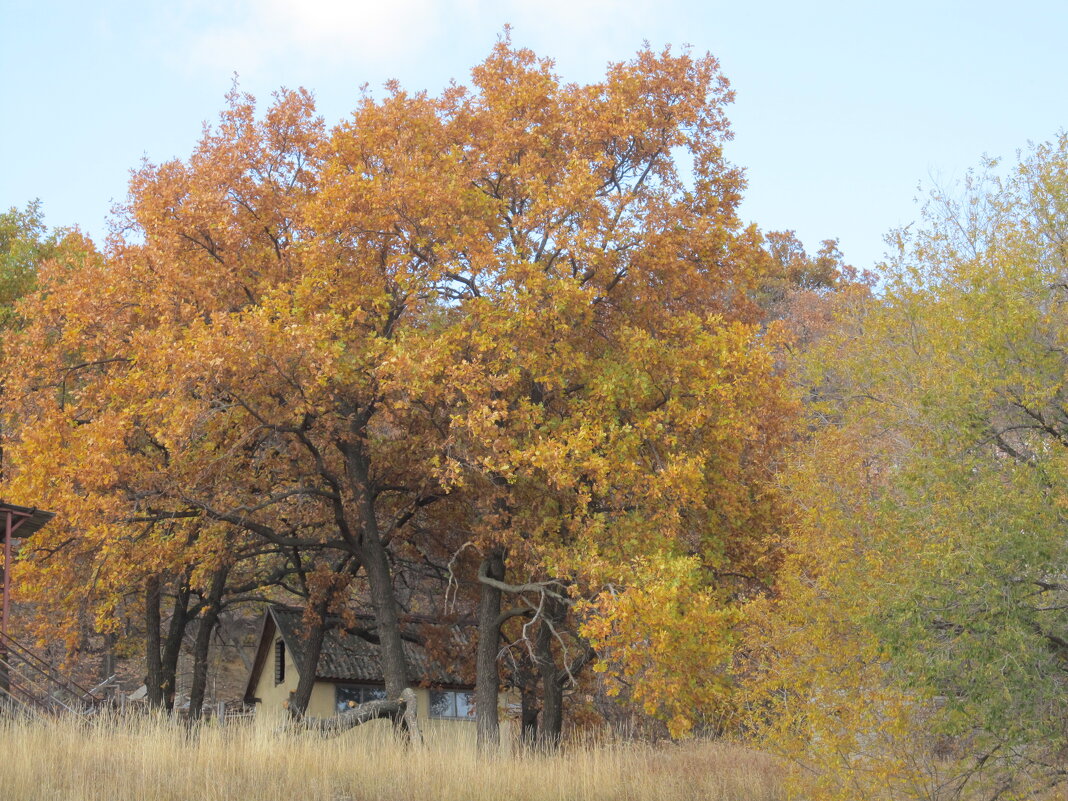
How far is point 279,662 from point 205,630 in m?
9.47

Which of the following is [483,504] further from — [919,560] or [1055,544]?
[1055,544]

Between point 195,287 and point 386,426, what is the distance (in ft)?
16.1

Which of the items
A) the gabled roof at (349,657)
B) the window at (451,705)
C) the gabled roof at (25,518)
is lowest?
the window at (451,705)

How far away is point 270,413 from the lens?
Result: 19297 millimetres

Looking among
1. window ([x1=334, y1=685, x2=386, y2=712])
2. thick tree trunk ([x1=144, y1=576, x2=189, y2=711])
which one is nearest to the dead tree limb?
thick tree trunk ([x1=144, y1=576, x2=189, y2=711])

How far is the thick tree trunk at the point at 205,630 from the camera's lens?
25.8 metres

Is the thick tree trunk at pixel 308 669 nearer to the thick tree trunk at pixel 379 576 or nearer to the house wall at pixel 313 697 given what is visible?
the house wall at pixel 313 697

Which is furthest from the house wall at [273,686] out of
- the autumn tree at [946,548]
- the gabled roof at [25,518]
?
the autumn tree at [946,548]

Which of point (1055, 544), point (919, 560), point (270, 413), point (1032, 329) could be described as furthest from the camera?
point (270, 413)

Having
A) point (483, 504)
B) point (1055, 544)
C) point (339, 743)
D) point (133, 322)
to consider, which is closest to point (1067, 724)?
point (1055, 544)

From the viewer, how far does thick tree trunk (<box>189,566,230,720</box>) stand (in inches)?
1014

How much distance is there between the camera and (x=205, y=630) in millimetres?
27281

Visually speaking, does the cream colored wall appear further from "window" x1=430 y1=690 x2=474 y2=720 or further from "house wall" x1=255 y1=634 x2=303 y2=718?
"window" x1=430 y1=690 x2=474 y2=720

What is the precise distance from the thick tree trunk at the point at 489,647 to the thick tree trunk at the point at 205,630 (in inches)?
246
